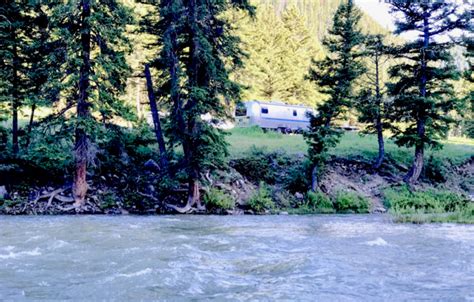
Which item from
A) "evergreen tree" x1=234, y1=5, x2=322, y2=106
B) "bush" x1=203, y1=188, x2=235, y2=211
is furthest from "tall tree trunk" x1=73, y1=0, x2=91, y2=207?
"evergreen tree" x1=234, y1=5, x2=322, y2=106

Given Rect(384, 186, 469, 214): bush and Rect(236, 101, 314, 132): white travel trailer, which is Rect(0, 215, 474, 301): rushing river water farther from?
Rect(236, 101, 314, 132): white travel trailer

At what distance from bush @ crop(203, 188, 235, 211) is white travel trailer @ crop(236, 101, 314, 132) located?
2104 centimetres

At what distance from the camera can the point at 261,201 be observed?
861 inches

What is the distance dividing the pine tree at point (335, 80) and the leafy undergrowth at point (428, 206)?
4.24 meters

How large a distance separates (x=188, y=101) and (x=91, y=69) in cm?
426

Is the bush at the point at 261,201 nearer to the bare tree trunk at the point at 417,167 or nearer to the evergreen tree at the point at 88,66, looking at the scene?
the evergreen tree at the point at 88,66

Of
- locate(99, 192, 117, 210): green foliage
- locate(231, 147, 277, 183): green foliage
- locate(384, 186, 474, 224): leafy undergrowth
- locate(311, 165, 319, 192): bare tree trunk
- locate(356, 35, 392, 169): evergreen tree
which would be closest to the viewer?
locate(384, 186, 474, 224): leafy undergrowth

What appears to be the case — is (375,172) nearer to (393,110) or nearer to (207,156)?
(393,110)

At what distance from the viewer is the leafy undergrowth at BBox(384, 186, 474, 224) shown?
57.5 feet

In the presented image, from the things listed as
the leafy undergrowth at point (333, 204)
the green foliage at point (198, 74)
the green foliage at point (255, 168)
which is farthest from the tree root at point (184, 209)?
the leafy undergrowth at point (333, 204)

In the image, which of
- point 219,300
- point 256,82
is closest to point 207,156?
point 219,300

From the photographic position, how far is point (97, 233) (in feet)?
42.9

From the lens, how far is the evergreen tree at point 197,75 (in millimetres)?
19906

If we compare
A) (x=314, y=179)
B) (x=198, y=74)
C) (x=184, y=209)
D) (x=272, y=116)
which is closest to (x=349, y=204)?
(x=314, y=179)
